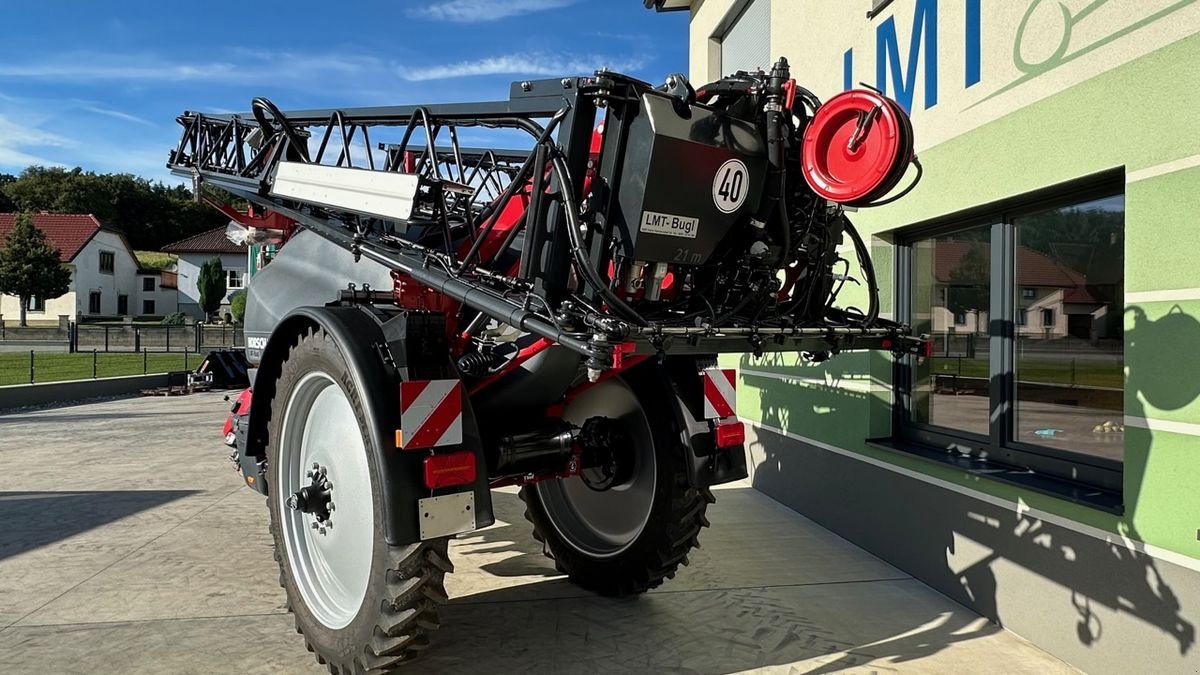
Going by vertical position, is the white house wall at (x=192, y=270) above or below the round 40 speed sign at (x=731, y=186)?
above

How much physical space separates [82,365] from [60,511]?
1875 cm

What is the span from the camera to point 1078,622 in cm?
362

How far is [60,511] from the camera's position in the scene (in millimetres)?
6453

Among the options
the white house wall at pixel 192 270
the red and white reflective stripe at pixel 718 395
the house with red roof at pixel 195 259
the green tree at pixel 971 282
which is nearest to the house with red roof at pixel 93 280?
the house with red roof at pixel 195 259

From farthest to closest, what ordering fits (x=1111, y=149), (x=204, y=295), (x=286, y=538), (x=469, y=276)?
(x=204, y=295) < (x=286, y=538) < (x=1111, y=149) < (x=469, y=276)

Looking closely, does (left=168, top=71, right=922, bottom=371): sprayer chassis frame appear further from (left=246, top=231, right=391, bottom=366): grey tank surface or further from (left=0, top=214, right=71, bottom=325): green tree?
(left=0, top=214, right=71, bottom=325): green tree

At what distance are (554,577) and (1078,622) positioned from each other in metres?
2.82

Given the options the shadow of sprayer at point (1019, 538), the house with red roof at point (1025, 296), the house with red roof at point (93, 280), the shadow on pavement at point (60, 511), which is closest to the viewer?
the shadow of sprayer at point (1019, 538)

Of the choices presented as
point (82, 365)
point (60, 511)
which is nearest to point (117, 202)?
point (82, 365)

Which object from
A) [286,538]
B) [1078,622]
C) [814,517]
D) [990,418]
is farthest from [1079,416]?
[286,538]

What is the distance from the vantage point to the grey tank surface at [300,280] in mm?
4270

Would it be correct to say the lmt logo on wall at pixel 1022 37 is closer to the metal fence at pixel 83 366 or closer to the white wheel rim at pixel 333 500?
the white wheel rim at pixel 333 500

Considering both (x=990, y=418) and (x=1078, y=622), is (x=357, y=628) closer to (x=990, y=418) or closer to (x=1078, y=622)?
(x=1078, y=622)

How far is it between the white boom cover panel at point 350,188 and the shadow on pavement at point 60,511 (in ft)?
11.0
